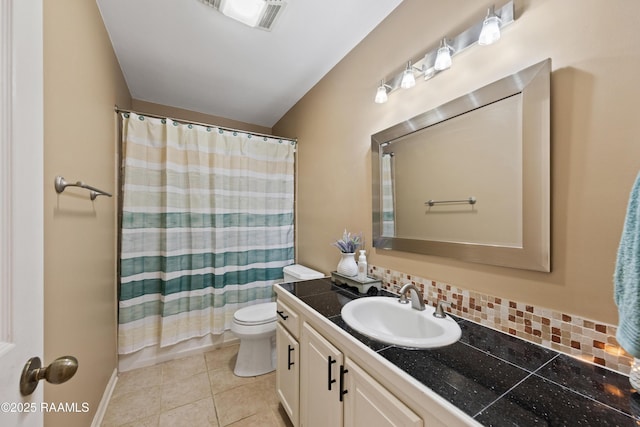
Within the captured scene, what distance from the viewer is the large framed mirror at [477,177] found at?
908 mm

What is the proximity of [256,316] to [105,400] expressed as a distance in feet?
3.39

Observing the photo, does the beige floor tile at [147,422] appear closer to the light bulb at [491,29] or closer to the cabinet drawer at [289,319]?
the cabinet drawer at [289,319]

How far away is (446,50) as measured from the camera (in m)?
1.14

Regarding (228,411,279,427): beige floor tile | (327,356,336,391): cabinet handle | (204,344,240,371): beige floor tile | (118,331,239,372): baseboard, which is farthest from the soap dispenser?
(118,331,239,372): baseboard

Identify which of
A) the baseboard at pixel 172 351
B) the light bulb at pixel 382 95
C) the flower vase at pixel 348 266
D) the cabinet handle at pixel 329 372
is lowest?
the baseboard at pixel 172 351

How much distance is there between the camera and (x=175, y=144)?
2174mm

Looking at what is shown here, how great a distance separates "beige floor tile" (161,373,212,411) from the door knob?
152 cm

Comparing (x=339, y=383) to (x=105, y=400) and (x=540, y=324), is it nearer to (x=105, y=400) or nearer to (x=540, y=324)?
(x=540, y=324)

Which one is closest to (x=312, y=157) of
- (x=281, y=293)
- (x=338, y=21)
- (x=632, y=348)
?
(x=338, y=21)

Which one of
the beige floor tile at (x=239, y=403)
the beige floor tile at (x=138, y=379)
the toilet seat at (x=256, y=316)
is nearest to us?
the beige floor tile at (x=239, y=403)

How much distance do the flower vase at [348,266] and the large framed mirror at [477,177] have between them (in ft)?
0.68

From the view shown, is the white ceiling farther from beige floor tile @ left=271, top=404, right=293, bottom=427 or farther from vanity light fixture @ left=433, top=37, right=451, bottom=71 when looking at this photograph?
beige floor tile @ left=271, top=404, right=293, bottom=427

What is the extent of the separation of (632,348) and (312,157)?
2196mm

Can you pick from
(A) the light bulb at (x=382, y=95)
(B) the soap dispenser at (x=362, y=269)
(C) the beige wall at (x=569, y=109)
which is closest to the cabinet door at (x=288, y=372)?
(B) the soap dispenser at (x=362, y=269)
